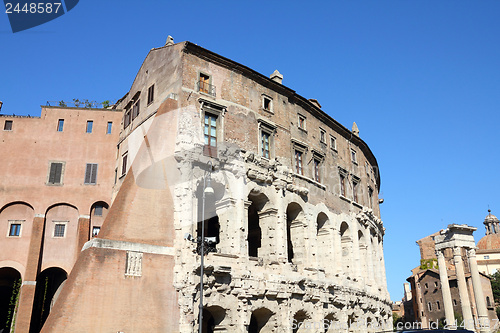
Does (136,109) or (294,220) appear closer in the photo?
(136,109)

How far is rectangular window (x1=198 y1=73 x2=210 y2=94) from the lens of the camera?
24.8m

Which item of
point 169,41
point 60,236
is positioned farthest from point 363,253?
point 60,236

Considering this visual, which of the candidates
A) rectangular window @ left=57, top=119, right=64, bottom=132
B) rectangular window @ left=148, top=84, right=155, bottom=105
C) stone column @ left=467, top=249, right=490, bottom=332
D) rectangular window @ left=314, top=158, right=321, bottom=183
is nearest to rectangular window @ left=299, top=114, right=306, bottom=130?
rectangular window @ left=314, top=158, right=321, bottom=183

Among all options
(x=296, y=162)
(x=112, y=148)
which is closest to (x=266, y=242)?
(x=296, y=162)

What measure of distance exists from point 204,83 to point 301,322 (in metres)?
14.3

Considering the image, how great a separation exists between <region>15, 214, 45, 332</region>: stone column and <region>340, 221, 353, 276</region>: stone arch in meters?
19.3

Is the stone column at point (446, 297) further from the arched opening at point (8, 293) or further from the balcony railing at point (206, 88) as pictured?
the arched opening at point (8, 293)

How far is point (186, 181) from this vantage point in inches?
867

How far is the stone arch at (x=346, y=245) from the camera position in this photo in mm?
31686

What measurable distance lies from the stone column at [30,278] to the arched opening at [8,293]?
2.37ft

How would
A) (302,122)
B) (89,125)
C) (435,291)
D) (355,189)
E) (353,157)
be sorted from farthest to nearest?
(435,291) < (353,157) < (355,189) < (302,122) < (89,125)

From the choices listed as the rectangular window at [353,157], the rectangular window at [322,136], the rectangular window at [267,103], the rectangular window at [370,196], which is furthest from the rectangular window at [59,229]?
the rectangular window at [370,196]

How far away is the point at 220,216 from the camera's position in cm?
2391

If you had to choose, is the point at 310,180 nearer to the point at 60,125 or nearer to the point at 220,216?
the point at 220,216
